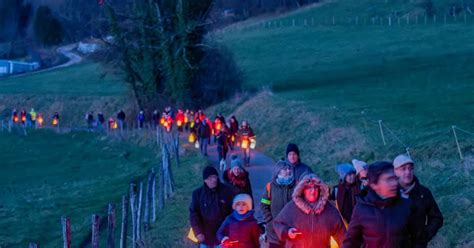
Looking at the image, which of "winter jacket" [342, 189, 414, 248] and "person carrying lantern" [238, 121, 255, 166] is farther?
"person carrying lantern" [238, 121, 255, 166]

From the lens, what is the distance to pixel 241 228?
10.2 meters

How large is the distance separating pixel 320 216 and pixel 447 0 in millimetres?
81760

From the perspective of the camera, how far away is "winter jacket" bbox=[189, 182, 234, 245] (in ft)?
37.6

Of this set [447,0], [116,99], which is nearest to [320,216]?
[116,99]

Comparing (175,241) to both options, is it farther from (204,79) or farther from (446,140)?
(204,79)

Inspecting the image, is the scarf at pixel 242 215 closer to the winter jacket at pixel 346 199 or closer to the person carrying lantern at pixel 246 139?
the winter jacket at pixel 346 199

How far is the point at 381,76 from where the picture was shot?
54375 millimetres

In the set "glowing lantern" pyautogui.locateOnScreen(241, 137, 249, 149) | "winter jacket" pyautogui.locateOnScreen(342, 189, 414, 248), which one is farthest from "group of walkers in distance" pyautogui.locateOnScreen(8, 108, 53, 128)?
"winter jacket" pyautogui.locateOnScreen(342, 189, 414, 248)

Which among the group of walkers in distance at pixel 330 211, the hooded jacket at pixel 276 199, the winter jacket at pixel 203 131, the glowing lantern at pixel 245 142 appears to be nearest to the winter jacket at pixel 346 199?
the group of walkers in distance at pixel 330 211

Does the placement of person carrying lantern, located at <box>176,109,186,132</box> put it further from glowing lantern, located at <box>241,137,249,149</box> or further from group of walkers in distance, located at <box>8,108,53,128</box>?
group of walkers in distance, located at <box>8,108,53,128</box>

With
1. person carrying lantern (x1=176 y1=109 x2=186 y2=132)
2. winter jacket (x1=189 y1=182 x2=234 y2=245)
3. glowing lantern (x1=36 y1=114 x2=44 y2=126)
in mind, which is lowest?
glowing lantern (x1=36 y1=114 x2=44 y2=126)

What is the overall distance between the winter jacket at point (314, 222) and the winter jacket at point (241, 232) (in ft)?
5.40

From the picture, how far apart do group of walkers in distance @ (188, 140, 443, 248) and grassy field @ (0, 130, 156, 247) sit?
489 inches

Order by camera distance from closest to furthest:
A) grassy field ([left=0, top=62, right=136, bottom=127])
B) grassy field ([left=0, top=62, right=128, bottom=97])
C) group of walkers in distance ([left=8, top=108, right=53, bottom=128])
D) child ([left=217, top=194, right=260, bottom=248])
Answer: child ([left=217, top=194, right=260, bottom=248])
group of walkers in distance ([left=8, top=108, right=53, bottom=128])
grassy field ([left=0, top=62, right=136, bottom=127])
grassy field ([left=0, top=62, right=128, bottom=97])
